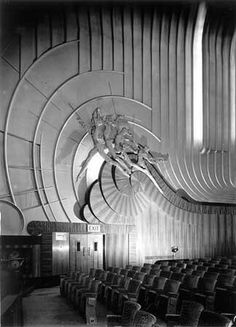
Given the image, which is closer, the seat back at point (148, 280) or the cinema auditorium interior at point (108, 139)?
the seat back at point (148, 280)

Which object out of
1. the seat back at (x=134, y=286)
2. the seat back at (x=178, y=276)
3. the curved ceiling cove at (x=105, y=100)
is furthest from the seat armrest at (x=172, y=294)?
the curved ceiling cove at (x=105, y=100)

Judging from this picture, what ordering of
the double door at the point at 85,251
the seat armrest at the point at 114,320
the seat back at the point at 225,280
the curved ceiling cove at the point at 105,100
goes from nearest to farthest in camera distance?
the seat armrest at the point at 114,320, the seat back at the point at 225,280, the curved ceiling cove at the point at 105,100, the double door at the point at 85,251

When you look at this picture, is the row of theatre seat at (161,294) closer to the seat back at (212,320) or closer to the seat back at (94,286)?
the seat back at (94,286)

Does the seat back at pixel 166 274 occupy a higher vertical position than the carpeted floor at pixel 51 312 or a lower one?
higher

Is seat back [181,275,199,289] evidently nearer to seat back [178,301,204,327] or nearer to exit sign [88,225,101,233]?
seat back [178,301,204,327]

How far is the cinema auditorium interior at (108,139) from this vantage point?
8.87 meters

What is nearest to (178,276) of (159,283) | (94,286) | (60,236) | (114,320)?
(159,283)

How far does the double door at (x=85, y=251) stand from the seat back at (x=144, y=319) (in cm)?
639

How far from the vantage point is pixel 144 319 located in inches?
155

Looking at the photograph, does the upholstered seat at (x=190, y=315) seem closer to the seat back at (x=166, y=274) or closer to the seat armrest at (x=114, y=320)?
the seat armrest at (x=114, y=320)

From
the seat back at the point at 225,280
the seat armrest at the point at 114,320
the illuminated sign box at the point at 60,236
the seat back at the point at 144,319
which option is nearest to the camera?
the seat back at the point at 144,319

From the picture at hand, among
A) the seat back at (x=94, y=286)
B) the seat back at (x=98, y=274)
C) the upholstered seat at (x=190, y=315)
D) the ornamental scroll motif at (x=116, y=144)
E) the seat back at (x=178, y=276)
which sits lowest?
the seat back at (x=98, y=274)

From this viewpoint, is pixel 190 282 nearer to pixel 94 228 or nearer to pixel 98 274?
pixel 98 274

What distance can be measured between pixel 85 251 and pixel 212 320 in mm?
7019
